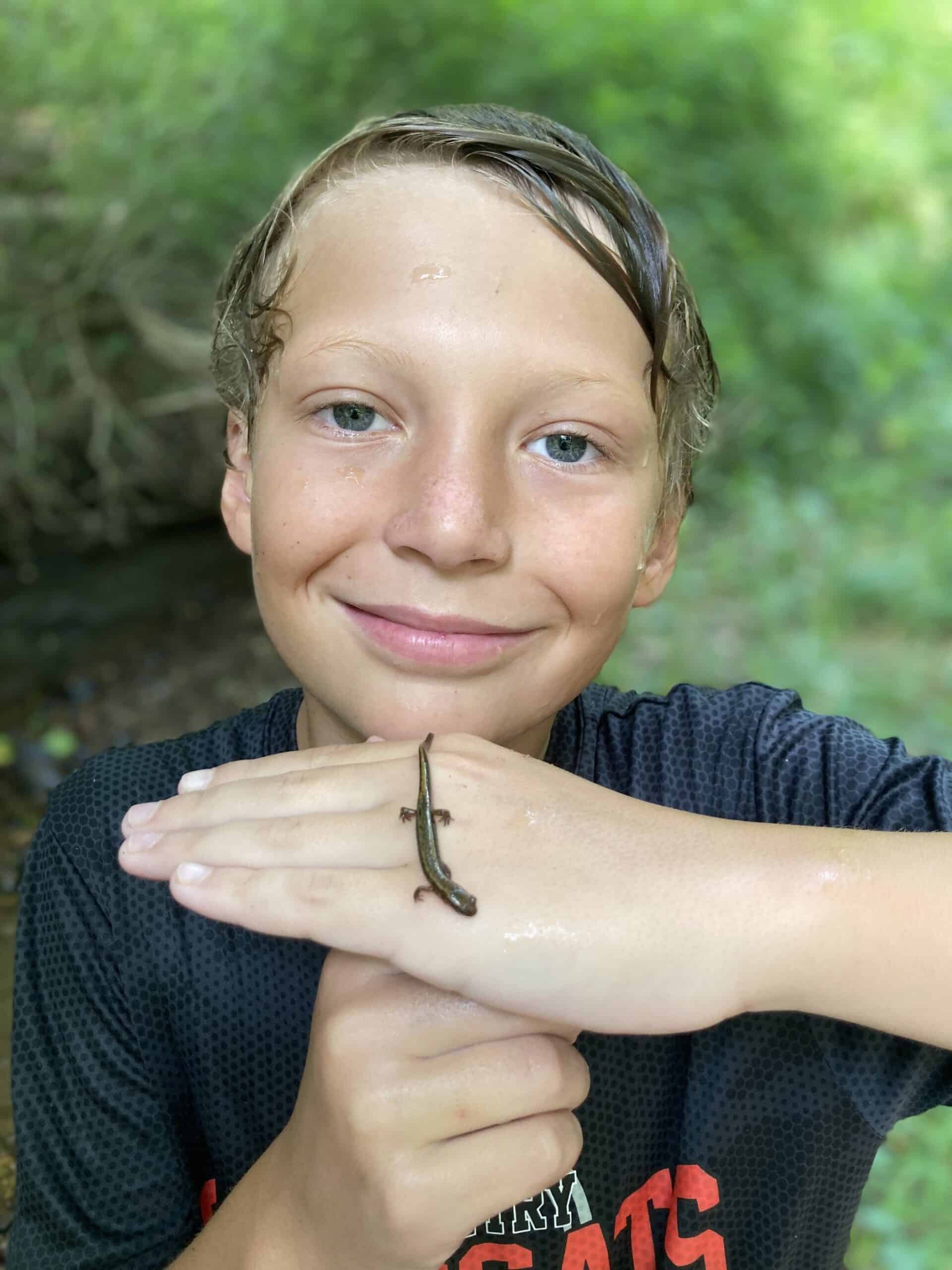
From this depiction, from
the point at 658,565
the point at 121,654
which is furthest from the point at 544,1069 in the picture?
the point at 121,654

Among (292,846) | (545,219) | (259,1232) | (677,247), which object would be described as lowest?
(259,1232)

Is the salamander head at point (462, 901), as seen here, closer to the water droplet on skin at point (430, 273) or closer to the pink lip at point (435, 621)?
the pink lip at point (435, 621)

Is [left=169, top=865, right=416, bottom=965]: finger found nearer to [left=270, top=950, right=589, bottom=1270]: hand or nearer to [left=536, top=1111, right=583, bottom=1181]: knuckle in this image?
[left=270, top=950, right=589, bottom=1270]: hand

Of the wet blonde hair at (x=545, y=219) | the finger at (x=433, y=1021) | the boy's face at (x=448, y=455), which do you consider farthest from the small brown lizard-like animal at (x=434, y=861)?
the wet blonde hair at (x=545, y=219)

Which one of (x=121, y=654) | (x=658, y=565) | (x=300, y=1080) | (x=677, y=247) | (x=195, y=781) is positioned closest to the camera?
(x=195, y=781)

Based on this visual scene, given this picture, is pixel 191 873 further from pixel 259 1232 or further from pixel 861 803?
pixel 861 803

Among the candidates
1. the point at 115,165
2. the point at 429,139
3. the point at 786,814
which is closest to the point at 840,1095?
the point at 786,814

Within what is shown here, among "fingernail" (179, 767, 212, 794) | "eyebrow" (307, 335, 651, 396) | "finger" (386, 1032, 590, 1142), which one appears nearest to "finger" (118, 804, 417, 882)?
"fingernail" (179, 767, 212, 794)
